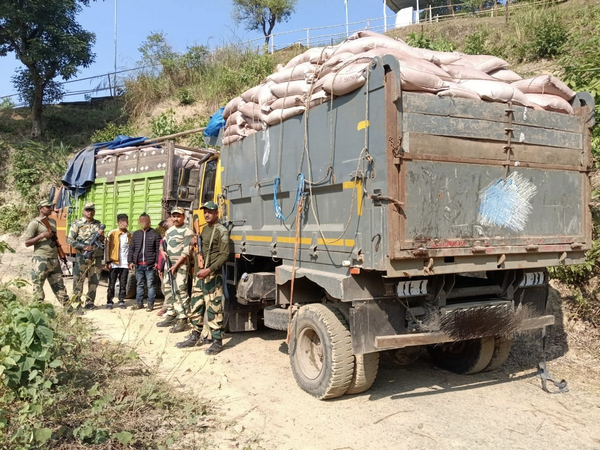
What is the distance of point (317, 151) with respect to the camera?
14.0ft

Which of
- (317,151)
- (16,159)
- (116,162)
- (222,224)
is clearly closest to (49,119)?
(16,159)

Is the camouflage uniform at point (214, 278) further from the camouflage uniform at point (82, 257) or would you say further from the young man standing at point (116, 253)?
the young man standing at point (116, 253)

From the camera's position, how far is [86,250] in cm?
768

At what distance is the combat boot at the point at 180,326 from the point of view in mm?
6595

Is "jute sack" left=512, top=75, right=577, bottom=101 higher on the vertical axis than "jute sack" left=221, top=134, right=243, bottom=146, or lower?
higher

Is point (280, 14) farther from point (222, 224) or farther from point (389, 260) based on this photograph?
point (389, 260)

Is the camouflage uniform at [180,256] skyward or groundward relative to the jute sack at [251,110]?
groundward

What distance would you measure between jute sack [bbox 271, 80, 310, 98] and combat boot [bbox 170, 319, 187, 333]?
3.52m

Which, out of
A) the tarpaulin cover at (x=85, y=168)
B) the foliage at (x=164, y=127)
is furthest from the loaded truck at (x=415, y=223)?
the foliage at (x=164, y=127)

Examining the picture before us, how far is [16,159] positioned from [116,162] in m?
12.4

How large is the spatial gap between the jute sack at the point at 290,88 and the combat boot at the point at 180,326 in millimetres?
3523

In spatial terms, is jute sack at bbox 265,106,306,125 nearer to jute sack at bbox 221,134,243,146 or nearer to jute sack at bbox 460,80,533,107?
jute sack at bbox 221,134,243,146

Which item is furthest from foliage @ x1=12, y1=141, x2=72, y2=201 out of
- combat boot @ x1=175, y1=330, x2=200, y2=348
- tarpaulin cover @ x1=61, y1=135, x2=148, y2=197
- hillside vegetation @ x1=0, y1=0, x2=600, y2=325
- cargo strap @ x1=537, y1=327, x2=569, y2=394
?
cargo strap @ x1=537, y1=327, x2=569, y2=394

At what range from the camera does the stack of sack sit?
3734 millimetres
